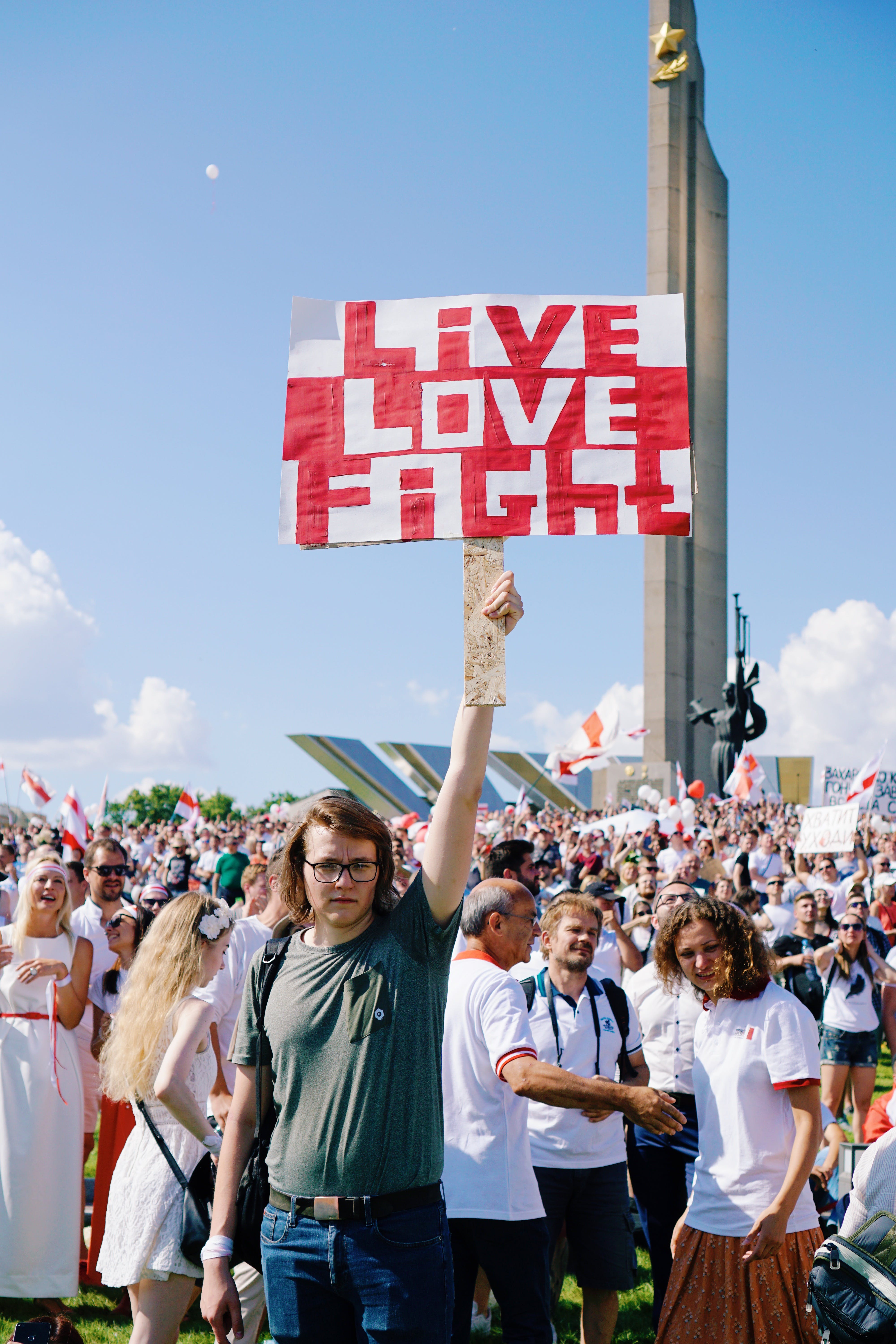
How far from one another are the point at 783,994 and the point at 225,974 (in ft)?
7.64

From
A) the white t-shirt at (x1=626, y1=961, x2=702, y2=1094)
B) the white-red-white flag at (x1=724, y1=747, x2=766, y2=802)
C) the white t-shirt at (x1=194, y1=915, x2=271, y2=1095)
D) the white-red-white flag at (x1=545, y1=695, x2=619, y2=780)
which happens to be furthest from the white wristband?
the white-red-white flag at (x1=724, y1=747, x2=766, y2=802)

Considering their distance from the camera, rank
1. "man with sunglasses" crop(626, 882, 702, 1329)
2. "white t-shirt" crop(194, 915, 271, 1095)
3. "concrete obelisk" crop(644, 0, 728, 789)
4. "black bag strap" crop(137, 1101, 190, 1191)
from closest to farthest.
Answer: "black bag strap" crop(137, 1101, 190, 1191)
"white t-shirt" crop(194, 915, 271, 1095)
"man with sunglasses" crop(626, 882, 702, 1329)
"concrete obelisk" crop(644, 0, 728, 789)

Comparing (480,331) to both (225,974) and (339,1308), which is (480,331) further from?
(225,974)

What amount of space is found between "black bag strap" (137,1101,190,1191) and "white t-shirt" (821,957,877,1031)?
5472 millimetres

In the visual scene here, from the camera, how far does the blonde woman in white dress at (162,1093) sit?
3686mm

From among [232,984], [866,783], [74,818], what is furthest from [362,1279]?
[866,783]

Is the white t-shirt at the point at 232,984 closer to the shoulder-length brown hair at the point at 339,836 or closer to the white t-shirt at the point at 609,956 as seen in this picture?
the shoulder-length brown hair at the point at 339,836

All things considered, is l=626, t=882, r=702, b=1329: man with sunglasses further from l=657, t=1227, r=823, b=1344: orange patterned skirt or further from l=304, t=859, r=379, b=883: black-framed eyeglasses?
l=304, t=859, r=379, b=883: black-framed eyeglasses

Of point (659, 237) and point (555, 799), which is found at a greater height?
point (659, 237)

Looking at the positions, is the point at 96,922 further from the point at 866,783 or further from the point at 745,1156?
the point at 866,783

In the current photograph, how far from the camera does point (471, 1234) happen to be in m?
3.69

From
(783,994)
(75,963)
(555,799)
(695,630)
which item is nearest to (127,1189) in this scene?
(75,963)

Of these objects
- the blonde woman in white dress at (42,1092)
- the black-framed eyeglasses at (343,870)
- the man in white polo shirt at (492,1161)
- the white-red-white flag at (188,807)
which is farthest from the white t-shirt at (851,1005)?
the white-red-white flag at (188,807)

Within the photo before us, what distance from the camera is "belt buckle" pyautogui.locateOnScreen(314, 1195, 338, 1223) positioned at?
2398 millimetres
